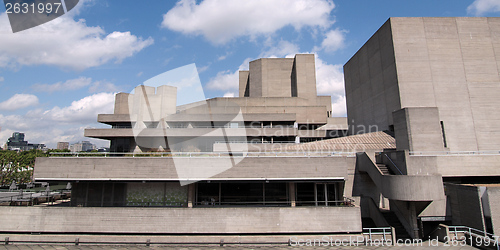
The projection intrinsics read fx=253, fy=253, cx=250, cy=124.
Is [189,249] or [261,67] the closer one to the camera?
[189,249]

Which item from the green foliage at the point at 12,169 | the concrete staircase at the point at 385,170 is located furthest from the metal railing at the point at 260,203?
the green foliage at the point at 12,169

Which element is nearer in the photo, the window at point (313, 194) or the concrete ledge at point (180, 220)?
the concrete ledge at point (180, 220)

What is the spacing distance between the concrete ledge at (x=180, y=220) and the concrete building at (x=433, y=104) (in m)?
4.66

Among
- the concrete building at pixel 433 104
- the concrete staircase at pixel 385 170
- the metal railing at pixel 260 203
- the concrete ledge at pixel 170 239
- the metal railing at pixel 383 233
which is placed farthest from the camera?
the concrete staircase at pixel 385 170

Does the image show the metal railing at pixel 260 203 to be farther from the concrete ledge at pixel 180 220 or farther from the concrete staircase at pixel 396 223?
the concrete staircase at pixel 396 223

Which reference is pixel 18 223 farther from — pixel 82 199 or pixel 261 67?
pixel 261 67

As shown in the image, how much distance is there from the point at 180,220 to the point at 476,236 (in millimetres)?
18336

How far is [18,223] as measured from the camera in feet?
53.3

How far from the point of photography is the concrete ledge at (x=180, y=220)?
53.3 ft

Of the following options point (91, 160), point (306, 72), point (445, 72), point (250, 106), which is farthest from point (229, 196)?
point (306, 72)

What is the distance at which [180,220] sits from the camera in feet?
53.8

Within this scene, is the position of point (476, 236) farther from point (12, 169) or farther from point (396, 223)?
point (12, 169)

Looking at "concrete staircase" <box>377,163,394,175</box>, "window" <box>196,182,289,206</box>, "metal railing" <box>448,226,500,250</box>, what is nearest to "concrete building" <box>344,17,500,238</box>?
"concrete staircase" <box>377,163,394,175</box>

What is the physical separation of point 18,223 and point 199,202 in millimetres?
11441
